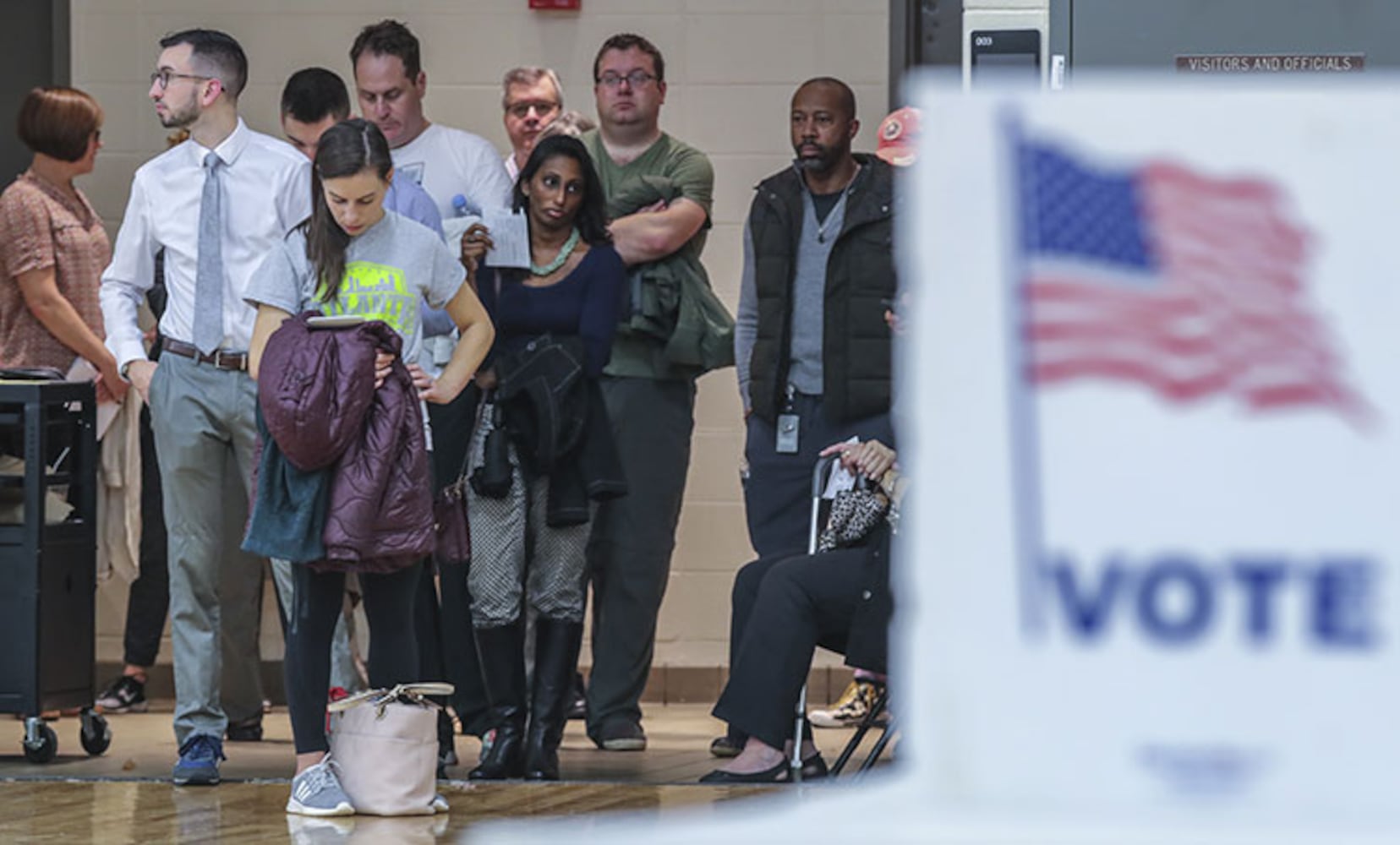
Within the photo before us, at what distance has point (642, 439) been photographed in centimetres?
640

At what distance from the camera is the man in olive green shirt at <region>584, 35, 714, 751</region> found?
20.8ft

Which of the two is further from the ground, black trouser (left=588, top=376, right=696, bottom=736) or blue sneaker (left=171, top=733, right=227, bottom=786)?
black trouser (left=588, top=376, right=696, bottom=736)

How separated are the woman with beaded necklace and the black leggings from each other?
630mm

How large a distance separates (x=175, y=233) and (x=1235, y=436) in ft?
14.9

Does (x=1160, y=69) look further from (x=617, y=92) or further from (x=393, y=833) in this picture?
(x=393, y=833)

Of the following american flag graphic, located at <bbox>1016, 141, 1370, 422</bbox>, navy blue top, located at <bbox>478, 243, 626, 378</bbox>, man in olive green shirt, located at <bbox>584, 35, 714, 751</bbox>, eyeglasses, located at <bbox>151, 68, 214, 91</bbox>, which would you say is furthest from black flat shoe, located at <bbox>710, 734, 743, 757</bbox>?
american flag graphic, located at <bbox>1016, 141, 1370, 422</bbox>

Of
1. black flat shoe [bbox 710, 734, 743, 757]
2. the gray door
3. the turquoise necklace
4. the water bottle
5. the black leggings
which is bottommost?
black flat shoe [bbox 710, 734, 743, 757]

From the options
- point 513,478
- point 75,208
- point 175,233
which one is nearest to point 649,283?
point 513,478

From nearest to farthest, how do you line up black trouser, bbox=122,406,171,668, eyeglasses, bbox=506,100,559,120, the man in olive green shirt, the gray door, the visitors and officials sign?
the visitors and officials sign → the man in olive green shirt → eyeglasses, bbox=506,100,559,120 → black trouser, bbox=122,406,171,668 → the gray door

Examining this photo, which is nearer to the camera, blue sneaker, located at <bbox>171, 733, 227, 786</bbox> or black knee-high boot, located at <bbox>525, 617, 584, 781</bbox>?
blue sneaker, located at <bbox>171, 733, 227, 786</bbox>

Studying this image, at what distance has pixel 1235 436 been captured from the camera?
1457 millimetres

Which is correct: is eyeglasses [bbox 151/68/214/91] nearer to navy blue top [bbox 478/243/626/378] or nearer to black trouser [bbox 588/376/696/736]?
navy blue top [bbox 478/243/626/378]

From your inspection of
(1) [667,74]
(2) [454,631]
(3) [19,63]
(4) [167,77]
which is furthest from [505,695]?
(3) [19,63]

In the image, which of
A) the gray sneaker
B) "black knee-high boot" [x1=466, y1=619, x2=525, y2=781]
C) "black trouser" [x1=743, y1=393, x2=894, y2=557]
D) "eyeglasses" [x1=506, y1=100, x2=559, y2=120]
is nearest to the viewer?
the gray sneaker
